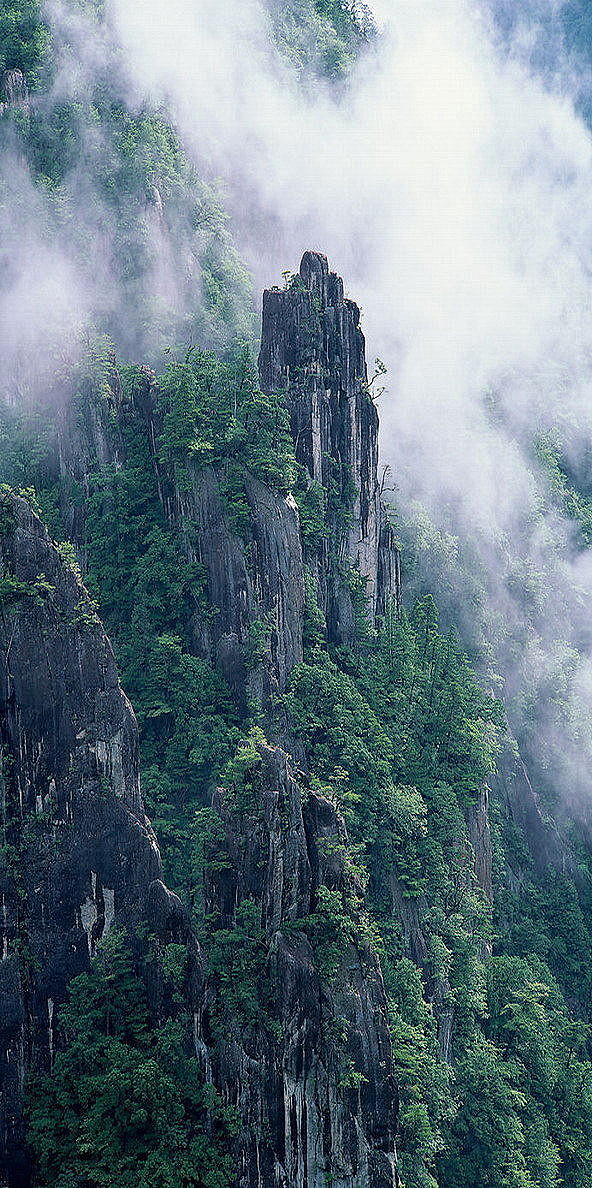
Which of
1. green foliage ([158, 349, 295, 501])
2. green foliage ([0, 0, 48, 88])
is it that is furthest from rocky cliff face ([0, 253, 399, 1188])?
green foliage ([0, 0, 48, 88])

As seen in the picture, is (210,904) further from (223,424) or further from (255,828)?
(223,424)

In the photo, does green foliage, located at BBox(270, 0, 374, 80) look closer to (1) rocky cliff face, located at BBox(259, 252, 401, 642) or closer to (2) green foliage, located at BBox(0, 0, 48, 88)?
(2) green foliage, located at BBox(0, 0, 48, 88)

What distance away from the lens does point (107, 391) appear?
4528 cm

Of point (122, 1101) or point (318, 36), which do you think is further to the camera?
point (318, 36)

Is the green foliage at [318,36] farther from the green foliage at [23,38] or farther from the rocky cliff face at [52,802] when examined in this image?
the rocky cliff face at [52,802]

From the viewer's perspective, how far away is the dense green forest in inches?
1282

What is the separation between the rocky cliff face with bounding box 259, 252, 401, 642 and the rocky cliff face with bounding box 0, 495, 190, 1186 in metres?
12.9

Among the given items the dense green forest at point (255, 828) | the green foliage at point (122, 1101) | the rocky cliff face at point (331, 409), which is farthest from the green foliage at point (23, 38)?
the green foliage at point (122, 1101)

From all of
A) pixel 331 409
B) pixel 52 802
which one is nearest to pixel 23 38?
pixel 331 409

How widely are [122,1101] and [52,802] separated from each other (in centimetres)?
675

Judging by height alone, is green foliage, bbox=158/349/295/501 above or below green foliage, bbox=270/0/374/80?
below

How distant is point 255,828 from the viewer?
113 feet

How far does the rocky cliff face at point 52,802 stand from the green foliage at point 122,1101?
56 centimetres

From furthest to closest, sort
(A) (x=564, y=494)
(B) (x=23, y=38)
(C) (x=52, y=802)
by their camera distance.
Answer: (A) (x=564, y=494)
(B) (x=23, y=38)
(C) (x=52, y=802)
